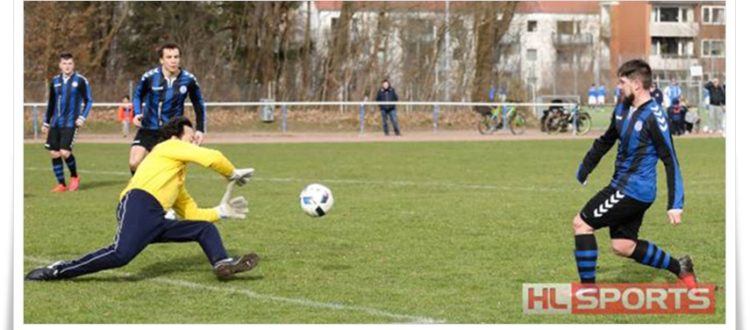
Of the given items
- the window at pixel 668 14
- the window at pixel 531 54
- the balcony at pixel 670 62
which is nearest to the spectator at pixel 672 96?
the window at pixel 531 54

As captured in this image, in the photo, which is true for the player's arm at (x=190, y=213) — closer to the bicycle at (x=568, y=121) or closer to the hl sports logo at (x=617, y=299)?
the hl sports logo at (x=617, y=299)

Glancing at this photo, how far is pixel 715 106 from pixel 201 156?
33.8 m

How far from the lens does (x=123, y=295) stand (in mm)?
9047

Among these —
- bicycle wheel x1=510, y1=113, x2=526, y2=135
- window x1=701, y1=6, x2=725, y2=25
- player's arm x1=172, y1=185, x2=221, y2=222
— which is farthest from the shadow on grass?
window x1=701, y1=6, x2=725, y2=25

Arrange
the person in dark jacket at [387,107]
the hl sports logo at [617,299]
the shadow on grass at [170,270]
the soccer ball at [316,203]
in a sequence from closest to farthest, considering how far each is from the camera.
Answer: the hl sports logo at [617,299] → the shadow on grass at [170,270] → the soccer ball at [316,203] → the person in dark jacket at [387,107]

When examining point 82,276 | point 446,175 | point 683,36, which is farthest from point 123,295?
point 683,36

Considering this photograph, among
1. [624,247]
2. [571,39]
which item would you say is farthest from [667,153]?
[571,39]

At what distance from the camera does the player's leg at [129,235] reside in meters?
9.41

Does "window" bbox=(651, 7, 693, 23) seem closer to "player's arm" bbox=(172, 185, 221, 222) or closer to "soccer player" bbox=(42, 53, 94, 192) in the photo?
"soccer player" bbox=(42, 53, 94, 192)

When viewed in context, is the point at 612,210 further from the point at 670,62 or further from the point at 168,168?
the point at 670,62

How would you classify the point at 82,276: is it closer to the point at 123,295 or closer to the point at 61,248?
the point at 123,295

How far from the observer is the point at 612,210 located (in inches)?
349

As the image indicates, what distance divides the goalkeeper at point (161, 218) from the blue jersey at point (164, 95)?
4285mm
